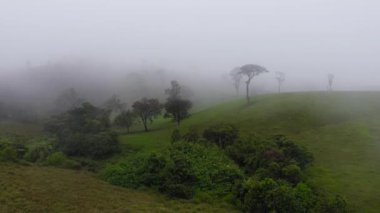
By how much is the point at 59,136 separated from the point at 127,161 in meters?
30.7

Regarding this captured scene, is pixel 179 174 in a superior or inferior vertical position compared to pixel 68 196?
inferior

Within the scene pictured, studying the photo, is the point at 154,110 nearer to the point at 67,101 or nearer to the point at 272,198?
the point at 67,101

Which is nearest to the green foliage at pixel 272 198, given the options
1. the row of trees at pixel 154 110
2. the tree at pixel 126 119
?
the row of trees at pixel 154 110

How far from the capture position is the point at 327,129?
87.0 meters

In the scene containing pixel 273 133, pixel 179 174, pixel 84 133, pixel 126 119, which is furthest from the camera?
pixel 126 119

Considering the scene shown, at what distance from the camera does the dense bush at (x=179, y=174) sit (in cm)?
5719

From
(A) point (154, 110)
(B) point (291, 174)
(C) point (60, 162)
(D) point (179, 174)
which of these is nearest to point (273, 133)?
(B) point (291, 174)

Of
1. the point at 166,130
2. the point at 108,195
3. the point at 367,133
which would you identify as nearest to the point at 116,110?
the point at 166,130

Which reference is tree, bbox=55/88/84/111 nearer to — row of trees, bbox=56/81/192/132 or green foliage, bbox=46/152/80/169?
row of trees, bbox=56/81/192/132

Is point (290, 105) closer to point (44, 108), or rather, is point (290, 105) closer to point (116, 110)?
point (116, 110)

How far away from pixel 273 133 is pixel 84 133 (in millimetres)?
41262

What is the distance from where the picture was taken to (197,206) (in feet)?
161

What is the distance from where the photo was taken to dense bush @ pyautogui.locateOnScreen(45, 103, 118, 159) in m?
82.1

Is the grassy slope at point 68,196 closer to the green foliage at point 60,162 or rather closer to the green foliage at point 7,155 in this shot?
the green foliage at point 7,155
